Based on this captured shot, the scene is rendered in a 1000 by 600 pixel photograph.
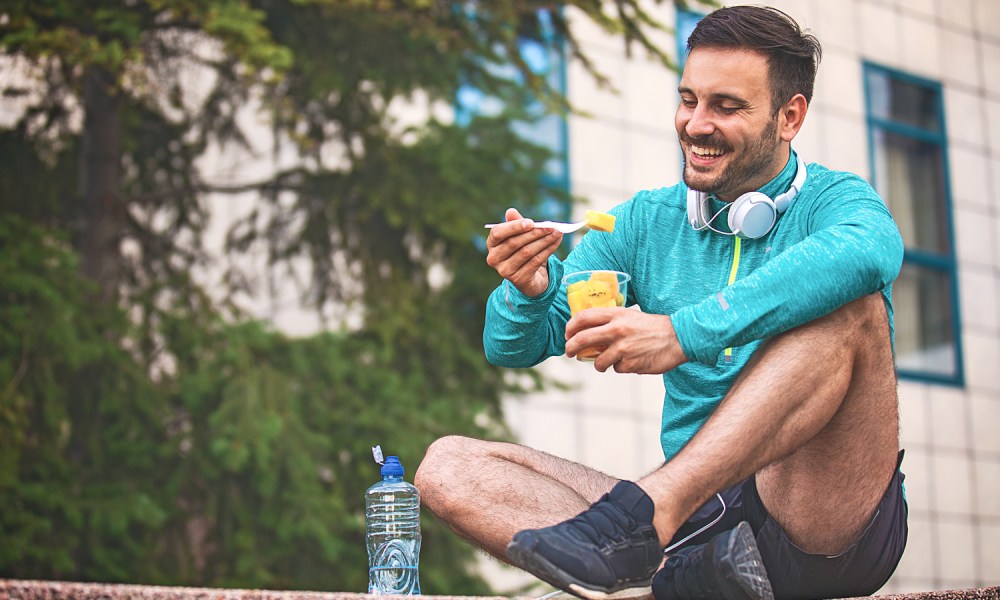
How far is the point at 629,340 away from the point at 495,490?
53cm

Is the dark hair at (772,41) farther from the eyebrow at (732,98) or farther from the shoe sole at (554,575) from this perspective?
the shoe sole at (554,575)

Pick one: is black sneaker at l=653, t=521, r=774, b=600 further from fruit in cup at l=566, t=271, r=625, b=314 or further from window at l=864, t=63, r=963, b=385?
window at l=864, t=63, r=963, b=385

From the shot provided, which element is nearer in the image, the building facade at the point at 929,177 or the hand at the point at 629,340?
the hand at the point at 629,340

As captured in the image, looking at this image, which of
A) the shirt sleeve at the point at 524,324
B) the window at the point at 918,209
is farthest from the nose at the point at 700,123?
the window at the point at 918,209

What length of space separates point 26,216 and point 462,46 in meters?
2.55

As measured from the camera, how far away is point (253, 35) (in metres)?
6.15

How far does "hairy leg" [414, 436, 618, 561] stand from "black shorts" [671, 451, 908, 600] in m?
0.32

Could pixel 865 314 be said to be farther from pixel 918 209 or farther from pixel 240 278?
pixel 918 209

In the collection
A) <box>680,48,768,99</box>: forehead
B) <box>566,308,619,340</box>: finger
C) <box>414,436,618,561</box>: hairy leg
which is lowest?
<box>414,436,618,561</box>: hairy leg

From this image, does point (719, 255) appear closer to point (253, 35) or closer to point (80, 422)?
point (253, 35)

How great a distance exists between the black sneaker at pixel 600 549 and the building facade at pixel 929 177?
28.5 feet

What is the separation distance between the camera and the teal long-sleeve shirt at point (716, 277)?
2.70m

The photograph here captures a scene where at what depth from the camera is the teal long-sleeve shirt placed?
2703mm

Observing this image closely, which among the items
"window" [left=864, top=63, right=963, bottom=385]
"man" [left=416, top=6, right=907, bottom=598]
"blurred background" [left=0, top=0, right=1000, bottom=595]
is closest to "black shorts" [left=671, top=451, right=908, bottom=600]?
"man" [left=416, top=6, right=907, bottom=598]
